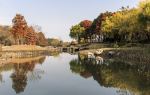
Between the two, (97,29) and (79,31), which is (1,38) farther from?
(79,31)

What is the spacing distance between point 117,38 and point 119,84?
8131 centimetres

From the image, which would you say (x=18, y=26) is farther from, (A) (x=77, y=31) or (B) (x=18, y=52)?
(A) (x=77, y=31)

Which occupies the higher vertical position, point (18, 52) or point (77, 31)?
point (77, 31)

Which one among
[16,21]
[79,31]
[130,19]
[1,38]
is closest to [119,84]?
[130,19]

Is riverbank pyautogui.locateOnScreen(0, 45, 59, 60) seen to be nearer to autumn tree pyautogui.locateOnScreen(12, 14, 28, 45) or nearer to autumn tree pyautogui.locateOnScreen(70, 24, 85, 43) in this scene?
autumn tree pyautogui.locateOnScreen(12, 14, 28, 45)

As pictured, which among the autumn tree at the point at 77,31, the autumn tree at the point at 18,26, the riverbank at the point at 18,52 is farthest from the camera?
the autumn tree at the point at 77,31

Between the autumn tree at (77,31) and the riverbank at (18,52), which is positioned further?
the autumn tree at (77,31)

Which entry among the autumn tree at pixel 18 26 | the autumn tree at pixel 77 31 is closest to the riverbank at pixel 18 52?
the autumn tree at pixel 18 26

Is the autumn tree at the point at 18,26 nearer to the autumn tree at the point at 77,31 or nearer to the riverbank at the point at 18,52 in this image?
the riverbank at the point at 18,52

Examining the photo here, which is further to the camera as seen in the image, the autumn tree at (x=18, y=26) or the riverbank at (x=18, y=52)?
the autumn tree at (x=18, y=26)

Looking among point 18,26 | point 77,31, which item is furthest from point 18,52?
point 77,31

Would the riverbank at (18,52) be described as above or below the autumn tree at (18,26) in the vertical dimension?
below

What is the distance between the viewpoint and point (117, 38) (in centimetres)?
11281

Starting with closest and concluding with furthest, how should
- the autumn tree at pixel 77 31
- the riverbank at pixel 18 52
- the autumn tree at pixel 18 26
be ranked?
the riverbank at pixel 18 52, the autumn tree at pixel 18 26, the autumn tree at pixel 77 31
